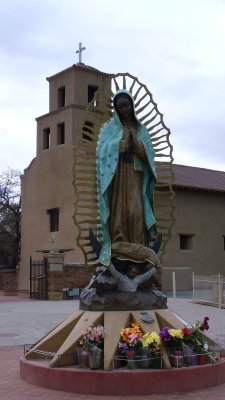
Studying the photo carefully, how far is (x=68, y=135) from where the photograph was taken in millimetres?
33875

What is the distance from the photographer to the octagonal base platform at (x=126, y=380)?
281 inches

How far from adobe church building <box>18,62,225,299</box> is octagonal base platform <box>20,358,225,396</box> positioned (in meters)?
24.5

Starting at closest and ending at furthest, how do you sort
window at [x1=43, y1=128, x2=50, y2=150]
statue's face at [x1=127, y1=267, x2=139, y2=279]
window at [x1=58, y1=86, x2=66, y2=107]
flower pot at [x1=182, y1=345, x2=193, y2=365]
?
flower pot at [x1=182, y1=345, x2=193, y2=365] → statue's face at [x1=127, y1=267, x2=139, y2=279] → window at [x1=58, y1=86, x2=66, y2=107] → window at [x1=43, y1=128, x2=50, y2=150]

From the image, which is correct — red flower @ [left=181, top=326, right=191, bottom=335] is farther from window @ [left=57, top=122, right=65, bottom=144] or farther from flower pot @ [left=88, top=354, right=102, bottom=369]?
window @ [left=57, top=122, right=65, bottom=144]

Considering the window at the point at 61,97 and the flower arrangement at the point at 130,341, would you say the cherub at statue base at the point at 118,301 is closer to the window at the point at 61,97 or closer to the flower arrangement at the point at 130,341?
the flower arrangement at the point at 130,341

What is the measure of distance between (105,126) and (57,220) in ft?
87.3

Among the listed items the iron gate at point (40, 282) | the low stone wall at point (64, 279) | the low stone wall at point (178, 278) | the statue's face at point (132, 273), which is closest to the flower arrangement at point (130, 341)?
the statue's face at point (132, 273)

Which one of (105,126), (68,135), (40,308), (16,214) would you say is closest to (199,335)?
(105,126)

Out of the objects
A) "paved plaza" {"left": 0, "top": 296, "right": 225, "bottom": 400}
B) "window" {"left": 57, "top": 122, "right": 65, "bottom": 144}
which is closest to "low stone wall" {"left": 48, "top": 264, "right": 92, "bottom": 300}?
"paved plaza" {"left": 0, "top": 296, "right": 225, "bottom": 400}

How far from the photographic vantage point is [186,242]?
117ft

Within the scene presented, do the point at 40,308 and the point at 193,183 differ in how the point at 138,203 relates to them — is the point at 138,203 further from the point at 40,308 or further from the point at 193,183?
the point at 193,183

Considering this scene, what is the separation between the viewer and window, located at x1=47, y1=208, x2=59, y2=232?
116ft

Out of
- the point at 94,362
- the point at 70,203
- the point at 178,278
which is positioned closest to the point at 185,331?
the point at 94,362

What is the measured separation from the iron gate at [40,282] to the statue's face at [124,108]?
18.8 meters
